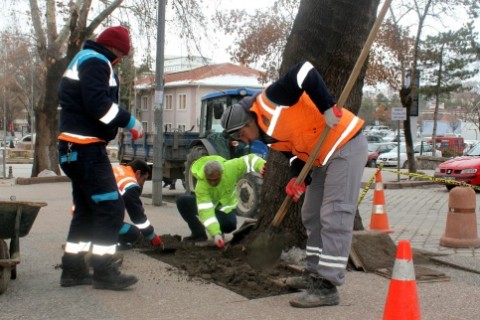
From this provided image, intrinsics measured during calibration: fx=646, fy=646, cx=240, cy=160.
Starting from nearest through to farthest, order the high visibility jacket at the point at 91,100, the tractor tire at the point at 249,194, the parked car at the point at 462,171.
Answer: the high visibility jacket at the point at 91,100 → the tractor tire at the point at 249,194 → the parked car at the point at 462,171

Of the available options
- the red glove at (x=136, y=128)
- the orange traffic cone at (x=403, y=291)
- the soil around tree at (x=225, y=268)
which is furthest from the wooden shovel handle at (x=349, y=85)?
the red glove at (x=136, y=128)

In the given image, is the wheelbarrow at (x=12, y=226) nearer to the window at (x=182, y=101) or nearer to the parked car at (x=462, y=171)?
the parked car at (x=462, y=171)

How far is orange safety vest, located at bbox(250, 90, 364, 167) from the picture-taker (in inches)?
182

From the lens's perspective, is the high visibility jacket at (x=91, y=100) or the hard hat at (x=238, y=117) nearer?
the hard hat at (x=238, y=117)

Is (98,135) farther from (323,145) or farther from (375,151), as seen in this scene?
(375,151)

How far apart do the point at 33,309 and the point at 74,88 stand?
169cm

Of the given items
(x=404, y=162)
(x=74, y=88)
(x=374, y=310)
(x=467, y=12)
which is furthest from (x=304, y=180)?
(x=404, y=162)

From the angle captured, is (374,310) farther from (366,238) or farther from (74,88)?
(74,88)

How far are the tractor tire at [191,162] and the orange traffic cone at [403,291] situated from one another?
409 inches

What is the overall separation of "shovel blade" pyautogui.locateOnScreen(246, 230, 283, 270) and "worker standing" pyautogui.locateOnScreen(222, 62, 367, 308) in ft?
2.41

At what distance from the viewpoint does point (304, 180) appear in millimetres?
A: 5000

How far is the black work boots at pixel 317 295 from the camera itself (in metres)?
4.64

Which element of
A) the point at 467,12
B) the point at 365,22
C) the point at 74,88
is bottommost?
the point at 74,88

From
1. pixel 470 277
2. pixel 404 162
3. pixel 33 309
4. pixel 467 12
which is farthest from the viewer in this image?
pixel 404 162
